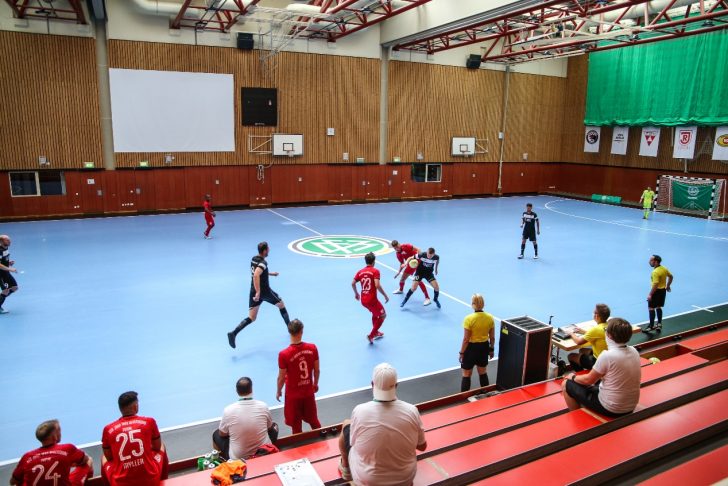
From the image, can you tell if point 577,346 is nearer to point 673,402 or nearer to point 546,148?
point 673,402

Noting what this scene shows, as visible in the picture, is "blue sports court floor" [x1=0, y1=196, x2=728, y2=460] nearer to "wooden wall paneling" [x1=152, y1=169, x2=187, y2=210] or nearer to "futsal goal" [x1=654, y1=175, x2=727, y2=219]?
"wooden wall paneling" [x1=152, y1=169, x2=187, y2=210]

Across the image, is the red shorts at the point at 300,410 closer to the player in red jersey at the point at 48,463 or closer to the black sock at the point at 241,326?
the player in red jersey at the point at 48,463

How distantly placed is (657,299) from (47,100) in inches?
953

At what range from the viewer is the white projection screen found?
24219mm

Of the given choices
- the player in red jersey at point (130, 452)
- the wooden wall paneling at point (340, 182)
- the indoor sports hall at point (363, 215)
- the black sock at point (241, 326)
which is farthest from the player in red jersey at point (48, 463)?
the wooden wall paneling at point (340, 182)

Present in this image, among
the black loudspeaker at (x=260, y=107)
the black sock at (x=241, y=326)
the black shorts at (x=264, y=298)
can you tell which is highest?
the black loudspeaker at (x=260, y=107)

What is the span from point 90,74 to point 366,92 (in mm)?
13825

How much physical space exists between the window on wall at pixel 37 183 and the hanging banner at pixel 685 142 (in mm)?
31604

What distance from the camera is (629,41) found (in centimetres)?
2819

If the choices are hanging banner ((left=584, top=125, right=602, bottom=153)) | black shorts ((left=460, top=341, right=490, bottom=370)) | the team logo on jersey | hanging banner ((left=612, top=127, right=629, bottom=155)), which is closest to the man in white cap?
black shorts ((left=460, top=341, right=490, bottom=370))

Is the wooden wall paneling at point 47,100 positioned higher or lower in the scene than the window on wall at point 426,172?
higher

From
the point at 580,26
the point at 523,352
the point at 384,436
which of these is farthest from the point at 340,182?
the point at 384,436

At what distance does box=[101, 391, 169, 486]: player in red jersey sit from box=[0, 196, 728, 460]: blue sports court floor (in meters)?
2.56

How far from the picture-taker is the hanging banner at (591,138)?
34156 millimetres
